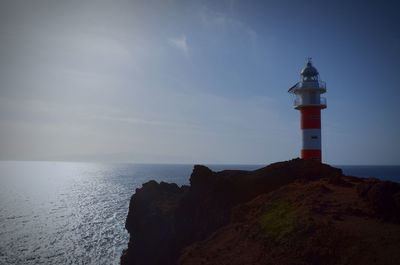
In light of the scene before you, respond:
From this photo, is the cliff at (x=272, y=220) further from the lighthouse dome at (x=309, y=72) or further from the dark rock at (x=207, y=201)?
the lighthouse dome at (x=309, y=72)

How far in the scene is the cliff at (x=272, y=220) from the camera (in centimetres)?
1407

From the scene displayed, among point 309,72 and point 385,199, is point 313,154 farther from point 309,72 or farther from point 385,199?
point 385,199

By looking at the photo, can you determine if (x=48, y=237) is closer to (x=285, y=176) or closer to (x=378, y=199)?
(x=285, y=176)

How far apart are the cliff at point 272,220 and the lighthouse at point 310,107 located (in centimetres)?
635

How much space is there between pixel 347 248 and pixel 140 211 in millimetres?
23307

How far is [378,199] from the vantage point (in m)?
15.7

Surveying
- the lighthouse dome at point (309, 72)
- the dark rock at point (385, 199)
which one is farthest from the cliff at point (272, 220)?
the lighthouse dome at point (309, 72)

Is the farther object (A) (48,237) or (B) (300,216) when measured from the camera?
(A) (48,237)

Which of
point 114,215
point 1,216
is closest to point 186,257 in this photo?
point 114,215

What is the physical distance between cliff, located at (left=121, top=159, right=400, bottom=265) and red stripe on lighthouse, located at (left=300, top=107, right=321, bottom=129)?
24.3ft

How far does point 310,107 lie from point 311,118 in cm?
126

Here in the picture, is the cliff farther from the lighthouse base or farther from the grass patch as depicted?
the lighthouse base

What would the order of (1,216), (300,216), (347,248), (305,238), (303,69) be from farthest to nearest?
(1,216)
(303,69)
(300,216)
(305,238)
(347,248)

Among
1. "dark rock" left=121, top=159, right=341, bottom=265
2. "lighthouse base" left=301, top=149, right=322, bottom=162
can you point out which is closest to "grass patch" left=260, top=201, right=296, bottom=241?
"dark rock" left=121, top=159, right=341, bottom=265
